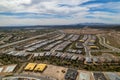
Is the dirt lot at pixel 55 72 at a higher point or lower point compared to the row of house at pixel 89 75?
higher

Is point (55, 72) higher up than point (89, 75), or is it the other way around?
point (55, 72)

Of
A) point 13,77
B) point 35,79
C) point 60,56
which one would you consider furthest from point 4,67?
point 60,56

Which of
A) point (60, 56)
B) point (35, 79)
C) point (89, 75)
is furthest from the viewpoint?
point (60, 56)

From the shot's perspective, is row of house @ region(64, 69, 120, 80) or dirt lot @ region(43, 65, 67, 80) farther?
dirt lot @ region(43, 65, 67, 80)

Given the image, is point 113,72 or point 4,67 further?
point 4,67

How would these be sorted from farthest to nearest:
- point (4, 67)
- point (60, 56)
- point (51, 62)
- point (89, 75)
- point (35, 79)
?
point (60, 56) → point (51, 62) → point (4, 67) → point (89, 75) → point (35, 79)

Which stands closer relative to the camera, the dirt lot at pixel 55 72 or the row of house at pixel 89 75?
the row of house at pixel 89 75

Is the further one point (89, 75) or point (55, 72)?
point (55, 72)

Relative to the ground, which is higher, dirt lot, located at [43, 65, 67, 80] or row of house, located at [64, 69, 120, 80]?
dirt lot, located at [43, 65, 67, 80]

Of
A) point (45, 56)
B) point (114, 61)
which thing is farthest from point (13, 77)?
point (114, 61)

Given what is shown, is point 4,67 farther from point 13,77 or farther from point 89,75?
point 89,75
